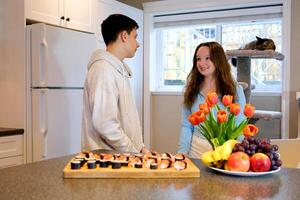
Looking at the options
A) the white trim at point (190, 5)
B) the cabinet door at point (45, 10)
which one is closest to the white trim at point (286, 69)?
the white trim at point (190, 5)

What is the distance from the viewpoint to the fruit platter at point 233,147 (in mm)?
1199

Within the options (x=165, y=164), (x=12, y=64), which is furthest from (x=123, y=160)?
(x=12, y=64)

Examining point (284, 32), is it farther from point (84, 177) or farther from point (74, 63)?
point (84, 177)

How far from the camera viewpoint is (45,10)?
2941mm

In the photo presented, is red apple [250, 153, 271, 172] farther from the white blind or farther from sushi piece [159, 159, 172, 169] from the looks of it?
the white blind

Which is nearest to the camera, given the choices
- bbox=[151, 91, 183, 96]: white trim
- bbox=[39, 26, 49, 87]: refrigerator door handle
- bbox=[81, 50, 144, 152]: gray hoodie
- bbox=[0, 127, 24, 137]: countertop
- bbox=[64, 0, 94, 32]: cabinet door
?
bbox=[81, 50, 144, 152]: gray hoodie

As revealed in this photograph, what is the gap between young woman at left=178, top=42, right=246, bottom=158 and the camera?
1937mm

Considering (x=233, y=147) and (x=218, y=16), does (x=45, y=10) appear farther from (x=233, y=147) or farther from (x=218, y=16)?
(x=233, y=147)

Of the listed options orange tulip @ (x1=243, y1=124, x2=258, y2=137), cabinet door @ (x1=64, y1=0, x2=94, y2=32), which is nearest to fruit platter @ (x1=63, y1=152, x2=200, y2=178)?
orange tulip @ (x1=243, y1=124, x2=258, y2=137)

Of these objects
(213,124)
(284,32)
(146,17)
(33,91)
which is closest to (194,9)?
(146,17)

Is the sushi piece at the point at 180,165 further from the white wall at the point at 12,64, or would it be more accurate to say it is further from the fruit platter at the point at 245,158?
the white wall at the point at 12,64

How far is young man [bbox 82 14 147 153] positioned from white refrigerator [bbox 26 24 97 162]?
96 cm

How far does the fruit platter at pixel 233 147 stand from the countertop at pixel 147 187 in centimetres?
3

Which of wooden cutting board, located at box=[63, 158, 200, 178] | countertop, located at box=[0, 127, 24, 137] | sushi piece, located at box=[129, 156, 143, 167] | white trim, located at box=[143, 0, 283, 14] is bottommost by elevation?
countertop, located at box=[0, 127, 24, 137]
